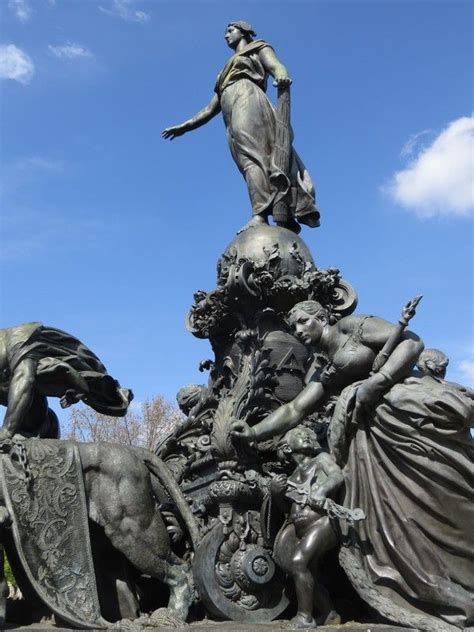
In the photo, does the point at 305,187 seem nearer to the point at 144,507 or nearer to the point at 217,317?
the point at 217,317

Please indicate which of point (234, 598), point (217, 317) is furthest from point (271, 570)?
point (217, 317)

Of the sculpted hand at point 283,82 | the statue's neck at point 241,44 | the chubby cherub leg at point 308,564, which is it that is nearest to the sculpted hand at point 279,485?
the chubby cherub leg at point 308,564

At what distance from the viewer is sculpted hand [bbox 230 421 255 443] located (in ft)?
22.7

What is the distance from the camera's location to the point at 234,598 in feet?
21.4

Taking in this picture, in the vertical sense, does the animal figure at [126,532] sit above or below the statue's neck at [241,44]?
below

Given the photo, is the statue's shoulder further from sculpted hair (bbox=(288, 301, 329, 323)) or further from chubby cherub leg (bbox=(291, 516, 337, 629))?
chubby cherub leg (bbox=(291, 516, 337, 629))

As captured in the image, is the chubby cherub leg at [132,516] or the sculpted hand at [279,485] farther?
the chubby cherub leg at [132,516]

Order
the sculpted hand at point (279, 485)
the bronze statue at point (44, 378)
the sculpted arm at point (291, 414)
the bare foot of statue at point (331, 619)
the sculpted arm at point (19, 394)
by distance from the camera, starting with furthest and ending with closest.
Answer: the bronze statue at point (44, 378), the sculpted arm at point (19, 394), the sculpted arm at point (291, 414), the sculpted hand at point (279, 485), the bare foot of statue at point (331, 619)

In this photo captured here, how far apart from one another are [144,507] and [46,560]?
2.89 ft

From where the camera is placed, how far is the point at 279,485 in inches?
255

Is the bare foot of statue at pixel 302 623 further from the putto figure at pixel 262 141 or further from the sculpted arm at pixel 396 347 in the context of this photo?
the putto figure at pixel 262 141

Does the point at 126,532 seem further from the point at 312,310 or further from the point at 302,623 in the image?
the point at 312,310

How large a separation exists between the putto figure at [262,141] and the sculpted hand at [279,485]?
10.8 ft

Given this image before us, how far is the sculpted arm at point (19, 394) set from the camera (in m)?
7.23
